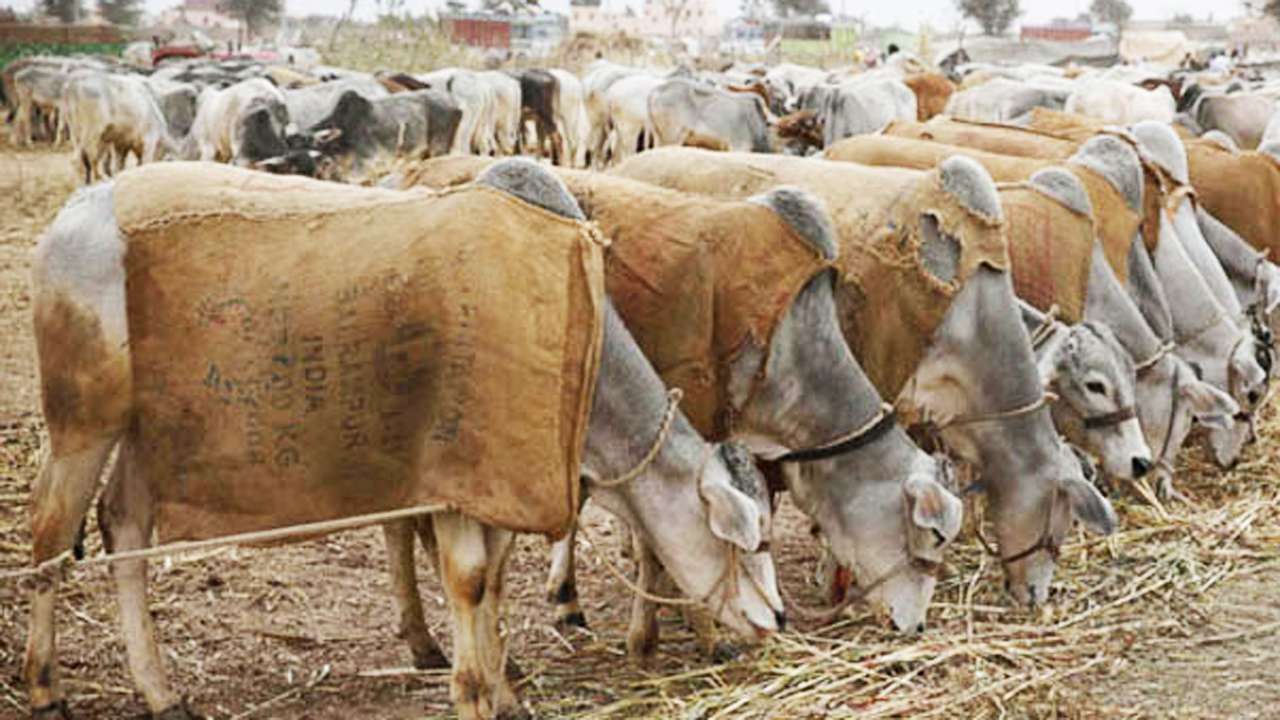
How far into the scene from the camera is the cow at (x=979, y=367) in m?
6.22

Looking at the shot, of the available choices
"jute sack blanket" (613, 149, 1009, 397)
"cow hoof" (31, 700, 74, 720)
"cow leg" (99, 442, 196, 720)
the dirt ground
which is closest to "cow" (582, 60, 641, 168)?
the dirt ground

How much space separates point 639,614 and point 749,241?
133 cm

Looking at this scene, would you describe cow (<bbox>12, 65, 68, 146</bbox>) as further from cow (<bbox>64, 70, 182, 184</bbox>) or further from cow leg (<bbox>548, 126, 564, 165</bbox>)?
cow leg (<bbox>548, 126, 564, 165</bbox>)

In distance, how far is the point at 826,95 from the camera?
20609mm

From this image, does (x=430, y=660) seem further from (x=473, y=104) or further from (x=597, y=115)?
(x=597, y=115)

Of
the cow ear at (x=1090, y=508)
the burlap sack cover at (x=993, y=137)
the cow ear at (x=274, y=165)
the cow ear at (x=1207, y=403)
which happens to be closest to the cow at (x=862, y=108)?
the cow ear at (x=274, y=165)

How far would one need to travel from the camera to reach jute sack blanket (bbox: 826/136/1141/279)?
7.65 meters

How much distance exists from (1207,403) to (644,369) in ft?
11.3

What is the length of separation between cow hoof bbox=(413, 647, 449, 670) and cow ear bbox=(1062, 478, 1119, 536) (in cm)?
237

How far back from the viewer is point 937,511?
536 centimetres

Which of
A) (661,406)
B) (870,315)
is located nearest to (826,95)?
(870,315)

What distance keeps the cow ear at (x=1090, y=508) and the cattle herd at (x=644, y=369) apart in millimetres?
12

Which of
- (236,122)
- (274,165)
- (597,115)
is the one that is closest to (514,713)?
(274,165)

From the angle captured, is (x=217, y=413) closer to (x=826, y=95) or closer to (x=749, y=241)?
(x=749, y=241)
